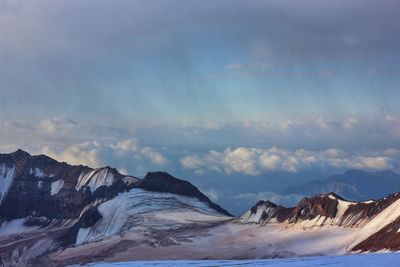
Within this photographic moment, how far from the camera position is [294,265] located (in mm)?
84062

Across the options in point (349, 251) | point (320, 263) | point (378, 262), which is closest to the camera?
point (378, 262)

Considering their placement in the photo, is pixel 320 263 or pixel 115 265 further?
pixel 115 265

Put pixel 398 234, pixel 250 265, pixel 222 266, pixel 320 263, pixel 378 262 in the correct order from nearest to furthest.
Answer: pixel 378 262 < pixel 320 263 < pixel 250 265 < pixel 222 266 < pixel 398 234

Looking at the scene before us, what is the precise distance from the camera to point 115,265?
10638 cm

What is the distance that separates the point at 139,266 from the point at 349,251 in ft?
314

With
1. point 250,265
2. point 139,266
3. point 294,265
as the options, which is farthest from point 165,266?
point 294,265

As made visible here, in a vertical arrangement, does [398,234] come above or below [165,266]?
above

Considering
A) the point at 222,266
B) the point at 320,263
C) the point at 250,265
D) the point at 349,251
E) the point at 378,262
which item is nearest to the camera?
the point at 378,262

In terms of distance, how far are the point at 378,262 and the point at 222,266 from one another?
33860mm

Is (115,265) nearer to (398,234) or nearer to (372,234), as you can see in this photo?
(398,234)

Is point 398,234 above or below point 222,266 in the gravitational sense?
above

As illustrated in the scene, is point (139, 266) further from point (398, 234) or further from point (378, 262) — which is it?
point (398, 234)

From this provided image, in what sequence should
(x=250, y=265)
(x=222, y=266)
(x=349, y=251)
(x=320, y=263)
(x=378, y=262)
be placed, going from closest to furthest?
(x=378, y=262) < (x=320, y=263) < (x=250, y=265) < (x=222, y=266) < (x=349, y=251)

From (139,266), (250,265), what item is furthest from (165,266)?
(250,265)
